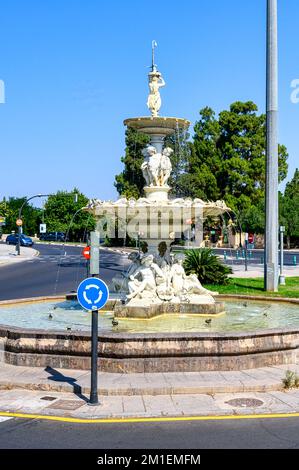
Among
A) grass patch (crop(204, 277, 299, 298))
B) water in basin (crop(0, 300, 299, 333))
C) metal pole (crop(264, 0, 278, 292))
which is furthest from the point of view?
metal pole (crop(264, 0, 278, 292))

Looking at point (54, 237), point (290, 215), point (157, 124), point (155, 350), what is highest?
point (157, 124)

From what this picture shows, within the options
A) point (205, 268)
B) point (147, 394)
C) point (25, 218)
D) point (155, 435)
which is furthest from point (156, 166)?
point (25, 218)

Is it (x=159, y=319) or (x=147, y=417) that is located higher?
(x=159, y=319)

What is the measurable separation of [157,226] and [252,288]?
9.45 m

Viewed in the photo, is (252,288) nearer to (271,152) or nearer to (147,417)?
(271,152)

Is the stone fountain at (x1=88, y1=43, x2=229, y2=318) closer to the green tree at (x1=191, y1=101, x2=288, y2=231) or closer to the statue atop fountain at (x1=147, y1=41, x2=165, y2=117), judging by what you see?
the statue atop fountain at (x1=147, y1=41, x2=165, y2=117)

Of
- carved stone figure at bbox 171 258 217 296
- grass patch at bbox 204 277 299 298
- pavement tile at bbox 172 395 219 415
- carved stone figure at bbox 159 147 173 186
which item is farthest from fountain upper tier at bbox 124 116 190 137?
pavement tile at bbox 172 395 219 415

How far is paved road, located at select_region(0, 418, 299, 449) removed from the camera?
7.02 metres

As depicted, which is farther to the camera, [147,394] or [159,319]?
[159,319]

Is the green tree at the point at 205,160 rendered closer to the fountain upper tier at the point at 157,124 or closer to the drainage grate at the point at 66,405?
the fountain upper tier at the point at 157,124

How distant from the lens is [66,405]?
859 centimetres
